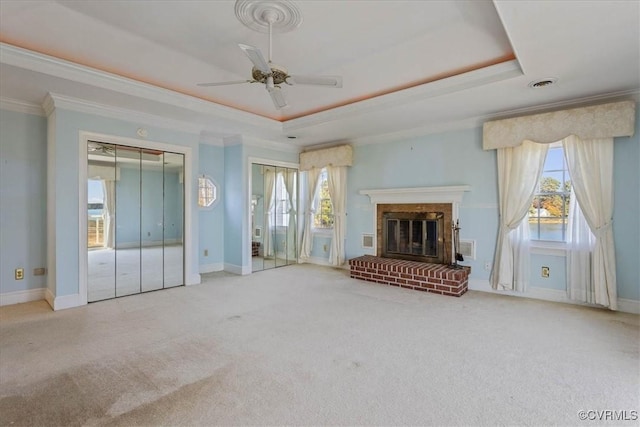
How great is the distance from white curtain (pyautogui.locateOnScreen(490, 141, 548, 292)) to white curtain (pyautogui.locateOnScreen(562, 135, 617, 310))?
1.40ft

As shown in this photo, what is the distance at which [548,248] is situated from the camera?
4086 millimetres

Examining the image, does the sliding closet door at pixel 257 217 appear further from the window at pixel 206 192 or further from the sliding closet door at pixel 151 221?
the sliding closet door at pixel 151 221

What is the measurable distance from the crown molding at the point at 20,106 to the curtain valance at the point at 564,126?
6031mm

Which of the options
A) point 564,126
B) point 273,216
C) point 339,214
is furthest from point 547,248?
point 273,216

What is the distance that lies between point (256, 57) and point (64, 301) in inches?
148

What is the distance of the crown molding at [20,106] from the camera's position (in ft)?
12.5

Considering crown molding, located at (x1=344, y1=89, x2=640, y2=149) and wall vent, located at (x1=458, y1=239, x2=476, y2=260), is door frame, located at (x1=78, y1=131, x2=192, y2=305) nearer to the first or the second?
crown molding, located at (x1=344, y1=89, x2=640, y2=149)

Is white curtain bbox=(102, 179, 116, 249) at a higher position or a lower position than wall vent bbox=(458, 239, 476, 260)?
higher

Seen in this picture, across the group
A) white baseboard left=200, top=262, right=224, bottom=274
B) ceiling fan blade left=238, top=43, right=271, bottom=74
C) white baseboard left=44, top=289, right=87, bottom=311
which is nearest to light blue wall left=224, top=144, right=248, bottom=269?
white baseboard left=200, top=262, right=224, bottom=274

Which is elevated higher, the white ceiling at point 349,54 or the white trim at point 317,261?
the white ceiling at point 349,54

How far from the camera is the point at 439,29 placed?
267cm

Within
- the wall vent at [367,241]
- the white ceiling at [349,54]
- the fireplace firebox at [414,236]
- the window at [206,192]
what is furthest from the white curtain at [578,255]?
the window at [206,192]

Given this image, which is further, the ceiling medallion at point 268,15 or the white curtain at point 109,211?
the white curtain at point 109,211

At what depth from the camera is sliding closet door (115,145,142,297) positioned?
4.29 m
